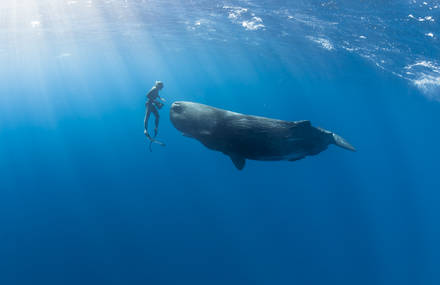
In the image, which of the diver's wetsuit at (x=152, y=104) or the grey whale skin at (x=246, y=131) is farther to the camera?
the diver's wetsuit at (x=152, y=104)

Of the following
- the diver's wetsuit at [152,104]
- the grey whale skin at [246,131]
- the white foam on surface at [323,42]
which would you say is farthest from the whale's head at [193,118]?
the white foam on surface at [323,42]

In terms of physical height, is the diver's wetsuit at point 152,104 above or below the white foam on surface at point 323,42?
above

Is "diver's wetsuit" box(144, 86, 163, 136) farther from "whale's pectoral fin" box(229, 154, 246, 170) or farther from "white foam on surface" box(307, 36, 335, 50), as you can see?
"white foam on surface" box(307, 36, 335, 50)

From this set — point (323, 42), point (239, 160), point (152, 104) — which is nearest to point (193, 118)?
point (239, 160)

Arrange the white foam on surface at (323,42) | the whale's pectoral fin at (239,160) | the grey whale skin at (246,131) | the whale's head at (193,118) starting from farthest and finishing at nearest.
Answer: the white foam on surface at (323,42)
the whale's pectoral fin at (239,160)
the whale's head at (193,118)
the grey whale skin at (246,131)

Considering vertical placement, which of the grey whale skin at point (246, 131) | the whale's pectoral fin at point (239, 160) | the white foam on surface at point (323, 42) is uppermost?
the grey whale skin at point (246, 131)

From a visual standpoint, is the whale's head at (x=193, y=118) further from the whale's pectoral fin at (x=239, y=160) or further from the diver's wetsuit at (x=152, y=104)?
the diver's wetsuit at (x=152, y=104)

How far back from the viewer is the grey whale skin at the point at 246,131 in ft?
10.5

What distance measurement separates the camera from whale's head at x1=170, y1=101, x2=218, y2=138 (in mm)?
3312

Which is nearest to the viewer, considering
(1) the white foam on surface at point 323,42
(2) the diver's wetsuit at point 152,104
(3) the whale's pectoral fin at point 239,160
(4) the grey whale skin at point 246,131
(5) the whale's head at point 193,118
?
(4) the grey whale skin at point 246,131

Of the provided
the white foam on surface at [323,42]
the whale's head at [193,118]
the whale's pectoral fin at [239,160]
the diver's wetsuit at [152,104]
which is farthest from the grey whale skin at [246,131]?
the white foam on surface at [323,42]

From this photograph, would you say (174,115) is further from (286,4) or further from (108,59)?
(108,59)

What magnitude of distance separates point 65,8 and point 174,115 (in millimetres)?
27064

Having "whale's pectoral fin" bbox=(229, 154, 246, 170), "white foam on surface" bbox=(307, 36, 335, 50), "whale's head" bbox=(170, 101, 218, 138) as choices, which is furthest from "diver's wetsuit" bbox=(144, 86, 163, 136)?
"white foam on surface" bbox=(307, 36, 335, 50)
